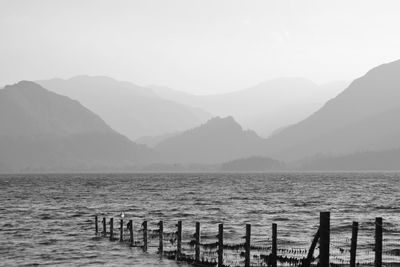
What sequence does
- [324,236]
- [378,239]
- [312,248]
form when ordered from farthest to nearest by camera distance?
[312,248], [378,239], [324,236]

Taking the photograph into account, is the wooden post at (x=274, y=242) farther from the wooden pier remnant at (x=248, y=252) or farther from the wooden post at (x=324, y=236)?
the wooden post at (x=324, y=236)

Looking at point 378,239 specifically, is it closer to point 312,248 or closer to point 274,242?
point 312,248

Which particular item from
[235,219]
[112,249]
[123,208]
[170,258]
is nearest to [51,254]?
[112,249]

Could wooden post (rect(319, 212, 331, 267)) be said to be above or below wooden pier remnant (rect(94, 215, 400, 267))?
above

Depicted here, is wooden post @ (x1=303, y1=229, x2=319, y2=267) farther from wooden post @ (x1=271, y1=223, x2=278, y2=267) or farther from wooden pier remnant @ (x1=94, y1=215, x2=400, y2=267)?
wooden post @ (x1=271, y1=223, x2=278, y2=267)

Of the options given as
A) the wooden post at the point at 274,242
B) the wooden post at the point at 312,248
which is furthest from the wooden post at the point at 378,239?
the wooden post at the point at 274,242

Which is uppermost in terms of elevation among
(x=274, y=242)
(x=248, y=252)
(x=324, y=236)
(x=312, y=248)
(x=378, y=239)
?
(x=324, y=236)

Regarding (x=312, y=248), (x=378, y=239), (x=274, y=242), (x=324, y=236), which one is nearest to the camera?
(x=324, y=236)

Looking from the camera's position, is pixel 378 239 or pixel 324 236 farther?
pixel 378 239

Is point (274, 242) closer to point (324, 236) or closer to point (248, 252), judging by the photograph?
point (248, 252)

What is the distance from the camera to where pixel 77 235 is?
59656mm

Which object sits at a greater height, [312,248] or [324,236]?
[324,236]

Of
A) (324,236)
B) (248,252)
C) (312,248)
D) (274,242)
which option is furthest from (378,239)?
(248,252)

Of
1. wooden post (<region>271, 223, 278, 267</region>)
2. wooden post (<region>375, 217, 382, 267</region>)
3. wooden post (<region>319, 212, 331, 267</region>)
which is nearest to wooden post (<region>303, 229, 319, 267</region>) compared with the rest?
wooden post (<region>319, 212, 331, 267</region>)
